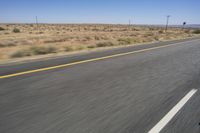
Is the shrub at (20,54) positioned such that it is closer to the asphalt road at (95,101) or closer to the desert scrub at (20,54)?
the desert scrub at (20,54)

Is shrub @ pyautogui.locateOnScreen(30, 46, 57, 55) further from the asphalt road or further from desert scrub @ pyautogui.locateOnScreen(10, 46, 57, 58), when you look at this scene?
the asphalt road

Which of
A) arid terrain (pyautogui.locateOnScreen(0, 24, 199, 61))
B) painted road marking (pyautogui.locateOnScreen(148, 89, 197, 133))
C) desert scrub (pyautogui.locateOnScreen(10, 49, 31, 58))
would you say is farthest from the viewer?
arid terrain (pyautogui.locateOnScreen(0, 24, 199, 61))

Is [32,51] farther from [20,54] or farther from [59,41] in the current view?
[59,41]

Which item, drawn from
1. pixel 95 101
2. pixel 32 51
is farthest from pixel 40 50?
pixel 95 101

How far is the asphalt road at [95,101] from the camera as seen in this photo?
11.5 ft

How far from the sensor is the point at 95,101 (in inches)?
182

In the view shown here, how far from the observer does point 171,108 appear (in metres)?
4.36

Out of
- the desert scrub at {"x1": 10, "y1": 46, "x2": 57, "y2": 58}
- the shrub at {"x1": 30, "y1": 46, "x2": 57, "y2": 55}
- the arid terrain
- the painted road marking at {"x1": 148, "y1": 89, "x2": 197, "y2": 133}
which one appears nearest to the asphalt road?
the painted road marking at {"x1": 148, "y1": 89, "x2": 197, "y2": 133}

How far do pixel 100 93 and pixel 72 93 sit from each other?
28.9 inches

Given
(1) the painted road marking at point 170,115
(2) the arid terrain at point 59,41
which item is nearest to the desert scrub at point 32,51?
(2) the arid terrain at point 59,41

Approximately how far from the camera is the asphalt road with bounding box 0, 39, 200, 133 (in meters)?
3.50

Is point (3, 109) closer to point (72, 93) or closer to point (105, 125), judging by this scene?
point (72, 93)

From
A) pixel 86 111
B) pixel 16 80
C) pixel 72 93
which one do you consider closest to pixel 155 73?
pixel 72 93

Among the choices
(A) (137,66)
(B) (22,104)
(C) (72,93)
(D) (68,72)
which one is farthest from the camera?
(A) (137,66)
